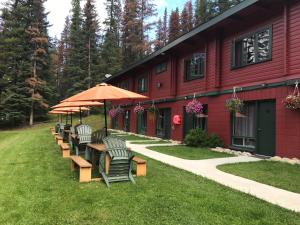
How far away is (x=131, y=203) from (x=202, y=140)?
31.3 ft

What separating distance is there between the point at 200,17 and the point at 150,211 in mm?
43114

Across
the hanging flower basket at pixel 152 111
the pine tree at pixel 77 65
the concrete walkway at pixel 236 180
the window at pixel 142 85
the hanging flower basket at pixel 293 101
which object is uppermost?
the pine tree at pixel 77 65

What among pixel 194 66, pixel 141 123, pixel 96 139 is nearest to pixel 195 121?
pixel 194 66

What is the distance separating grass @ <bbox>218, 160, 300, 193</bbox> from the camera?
7457 millimetres

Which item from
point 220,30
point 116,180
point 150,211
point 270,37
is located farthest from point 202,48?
point 150,211

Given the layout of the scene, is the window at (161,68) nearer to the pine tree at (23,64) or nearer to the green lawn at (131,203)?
the green lawn at (131,203)

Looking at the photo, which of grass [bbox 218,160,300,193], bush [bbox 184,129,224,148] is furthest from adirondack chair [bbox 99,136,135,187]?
bush [bbox 184,129,224,148]

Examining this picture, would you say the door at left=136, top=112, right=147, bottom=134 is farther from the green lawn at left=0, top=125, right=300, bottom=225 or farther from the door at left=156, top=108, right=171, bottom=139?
the green lawn at left=0, top=125, right=300, bottom=225

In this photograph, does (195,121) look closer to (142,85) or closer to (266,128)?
(266,128)

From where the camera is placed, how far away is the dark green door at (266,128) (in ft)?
38.5

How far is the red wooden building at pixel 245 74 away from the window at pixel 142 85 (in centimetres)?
489

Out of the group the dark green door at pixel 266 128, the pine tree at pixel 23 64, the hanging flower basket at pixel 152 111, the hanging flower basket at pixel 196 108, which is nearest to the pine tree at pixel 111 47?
the pine tree at pixel 23 64

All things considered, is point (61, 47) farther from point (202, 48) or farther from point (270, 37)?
point (270, 37)

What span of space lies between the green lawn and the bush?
6705mm
